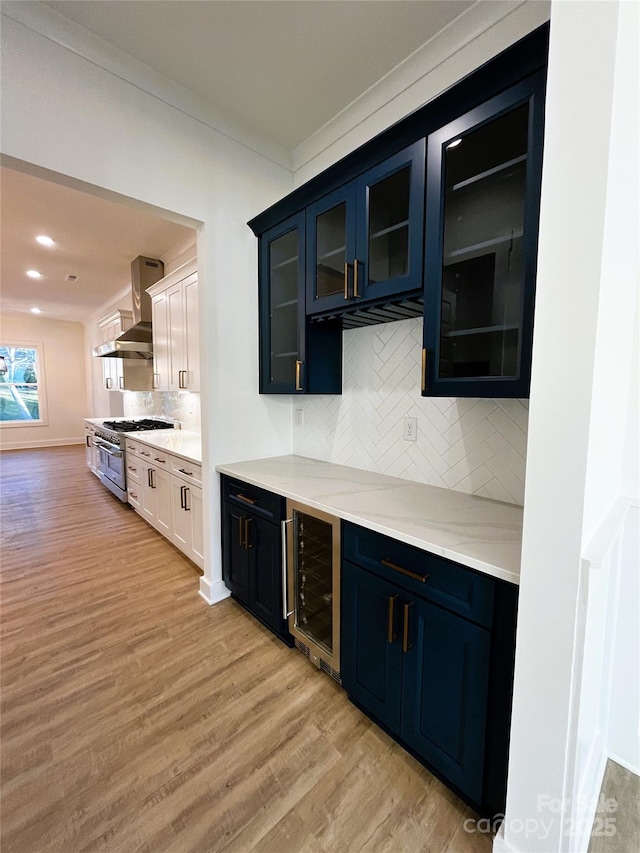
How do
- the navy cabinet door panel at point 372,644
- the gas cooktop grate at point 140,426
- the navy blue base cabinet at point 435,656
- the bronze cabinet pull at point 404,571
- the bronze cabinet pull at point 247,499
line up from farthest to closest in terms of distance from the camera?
the gas cooktop grate at point 140,426
the bronze cabinet pull at point 247,499
the navy cabinet door panel at point 372,644
the bronze cabinet pull at point 404,571
the navy blue base cabinet at point 435,656

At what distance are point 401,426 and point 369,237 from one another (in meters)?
0.97

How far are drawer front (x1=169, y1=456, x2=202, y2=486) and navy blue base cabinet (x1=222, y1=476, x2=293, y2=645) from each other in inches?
13.3

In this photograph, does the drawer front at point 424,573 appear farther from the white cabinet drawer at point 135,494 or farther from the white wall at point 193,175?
the white cabinet drawer at point 135,494

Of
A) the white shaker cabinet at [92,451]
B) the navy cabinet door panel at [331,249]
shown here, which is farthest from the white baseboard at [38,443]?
the navy cabinet door panel at [331,249]

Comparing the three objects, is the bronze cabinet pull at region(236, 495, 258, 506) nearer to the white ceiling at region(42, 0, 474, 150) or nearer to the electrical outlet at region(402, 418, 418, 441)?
the electrical outlet at region(402, 418, 418, 441)

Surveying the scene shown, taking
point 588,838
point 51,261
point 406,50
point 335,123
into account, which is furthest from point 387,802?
point 51,261

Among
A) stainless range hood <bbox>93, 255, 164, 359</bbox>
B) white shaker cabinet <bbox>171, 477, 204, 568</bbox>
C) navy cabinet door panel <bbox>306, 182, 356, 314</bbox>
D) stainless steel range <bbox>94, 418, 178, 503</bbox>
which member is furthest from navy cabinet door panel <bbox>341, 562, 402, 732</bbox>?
stainless range hood <bbox>93, 255, 164, 359</bbox>

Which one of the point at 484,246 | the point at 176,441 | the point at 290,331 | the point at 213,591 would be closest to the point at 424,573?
the point at 484,246

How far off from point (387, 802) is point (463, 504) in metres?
1.10

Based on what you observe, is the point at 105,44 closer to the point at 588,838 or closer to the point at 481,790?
the point at 481,790

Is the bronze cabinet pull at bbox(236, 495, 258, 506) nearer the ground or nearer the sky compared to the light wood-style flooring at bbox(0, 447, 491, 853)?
nearer the sky

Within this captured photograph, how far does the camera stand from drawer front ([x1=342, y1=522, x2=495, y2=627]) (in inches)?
42.8

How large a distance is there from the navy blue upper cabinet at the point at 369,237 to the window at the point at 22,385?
9056mm

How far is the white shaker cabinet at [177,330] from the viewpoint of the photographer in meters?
2.94
